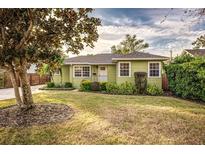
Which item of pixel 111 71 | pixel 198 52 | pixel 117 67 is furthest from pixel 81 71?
pixel 198 52

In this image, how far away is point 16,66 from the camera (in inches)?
239

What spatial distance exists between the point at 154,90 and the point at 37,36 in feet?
13.1

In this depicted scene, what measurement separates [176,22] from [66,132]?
3183 mm

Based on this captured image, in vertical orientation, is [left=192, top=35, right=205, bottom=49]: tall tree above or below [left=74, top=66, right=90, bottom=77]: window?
above

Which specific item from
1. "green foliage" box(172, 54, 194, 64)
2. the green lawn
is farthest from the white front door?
the green lawn

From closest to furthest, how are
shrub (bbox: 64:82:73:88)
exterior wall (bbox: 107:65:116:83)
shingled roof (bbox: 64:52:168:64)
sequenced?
shrub (bbox: 64:82:73:88) < exterior wall (bbox: 107:65:116:83) < shingled roof (bbox: 64:52:168:64)

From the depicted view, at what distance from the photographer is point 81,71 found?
1164cm

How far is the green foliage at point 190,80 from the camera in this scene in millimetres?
7438

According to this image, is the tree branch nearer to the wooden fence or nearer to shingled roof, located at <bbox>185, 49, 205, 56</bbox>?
the wooden fence

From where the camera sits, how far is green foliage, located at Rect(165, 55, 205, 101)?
744 cm

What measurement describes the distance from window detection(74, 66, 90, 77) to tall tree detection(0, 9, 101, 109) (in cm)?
453

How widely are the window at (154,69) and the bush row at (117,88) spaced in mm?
1418
